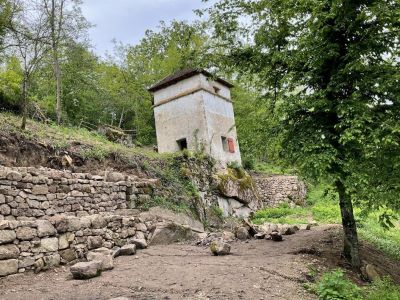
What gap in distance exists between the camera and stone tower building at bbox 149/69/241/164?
18.9 m

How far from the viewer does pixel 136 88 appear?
29.3 metres

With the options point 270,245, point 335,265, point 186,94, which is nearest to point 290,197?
point 186,94

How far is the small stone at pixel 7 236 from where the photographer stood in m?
5.91

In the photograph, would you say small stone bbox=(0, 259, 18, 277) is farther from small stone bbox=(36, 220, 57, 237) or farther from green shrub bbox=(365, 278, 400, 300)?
green shrub bbox=(365, 278, 400, 300)

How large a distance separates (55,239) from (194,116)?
42.7 feet

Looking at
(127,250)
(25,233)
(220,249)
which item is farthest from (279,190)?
(25,233)

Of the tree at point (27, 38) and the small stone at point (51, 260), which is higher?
the tree at point (27, 38)

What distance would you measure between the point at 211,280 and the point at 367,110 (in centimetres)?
453

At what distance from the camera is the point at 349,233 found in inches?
314

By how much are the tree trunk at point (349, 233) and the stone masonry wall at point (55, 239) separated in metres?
4.83

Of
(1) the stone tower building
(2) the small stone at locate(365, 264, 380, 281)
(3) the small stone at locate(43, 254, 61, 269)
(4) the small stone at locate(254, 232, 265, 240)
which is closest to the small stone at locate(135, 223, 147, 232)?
(3) the small stone at locate(43, 254, 61, 269)

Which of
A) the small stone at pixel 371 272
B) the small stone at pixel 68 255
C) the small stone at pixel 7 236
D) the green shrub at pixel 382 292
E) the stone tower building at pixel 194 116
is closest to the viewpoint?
the green shrub at pixel 382 292

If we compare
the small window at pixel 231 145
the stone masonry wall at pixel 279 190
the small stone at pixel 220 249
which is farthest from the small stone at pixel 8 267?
the stone masonry wall at pixel 279 190

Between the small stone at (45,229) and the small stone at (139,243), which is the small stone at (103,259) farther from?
the small stone at (139,243)
